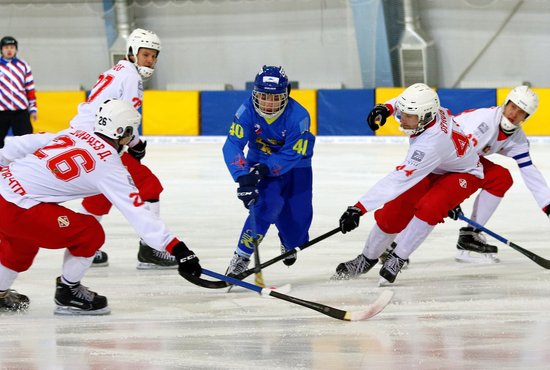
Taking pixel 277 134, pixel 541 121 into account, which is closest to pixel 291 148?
pixel 277 134

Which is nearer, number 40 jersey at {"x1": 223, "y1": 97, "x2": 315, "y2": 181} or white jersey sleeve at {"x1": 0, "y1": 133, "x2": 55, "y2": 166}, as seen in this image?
white jersey sleeve at {"x1": 0, "y1": 133, "x2": 55, "y2": 166}

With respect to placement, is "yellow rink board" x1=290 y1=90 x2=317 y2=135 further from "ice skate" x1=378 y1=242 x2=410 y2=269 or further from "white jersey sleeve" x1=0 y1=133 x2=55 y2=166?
"white jersey sleeve" x1=0 y1=133 x2=55 y2=166

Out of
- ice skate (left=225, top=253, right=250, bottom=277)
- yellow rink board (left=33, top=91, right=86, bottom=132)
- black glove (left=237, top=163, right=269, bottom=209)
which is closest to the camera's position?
black glove (left=237, top=163, right=269, bottom=209)

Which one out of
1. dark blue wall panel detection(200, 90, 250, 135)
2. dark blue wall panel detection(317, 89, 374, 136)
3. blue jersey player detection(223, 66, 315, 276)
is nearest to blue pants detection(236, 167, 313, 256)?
blue jersey player detection(223, 66, 315, 276)

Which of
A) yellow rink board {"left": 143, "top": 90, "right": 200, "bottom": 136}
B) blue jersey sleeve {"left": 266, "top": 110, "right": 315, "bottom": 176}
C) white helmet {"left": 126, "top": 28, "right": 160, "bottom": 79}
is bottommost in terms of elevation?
yellow rink board {"left": 143, "top": 90, "right": 200, "bottom": 136}

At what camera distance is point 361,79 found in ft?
53.1

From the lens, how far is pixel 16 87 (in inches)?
422

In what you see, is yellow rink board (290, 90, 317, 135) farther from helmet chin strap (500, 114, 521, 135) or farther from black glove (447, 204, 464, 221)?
black glove (447, 204, 464, 221)

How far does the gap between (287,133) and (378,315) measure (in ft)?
3.92

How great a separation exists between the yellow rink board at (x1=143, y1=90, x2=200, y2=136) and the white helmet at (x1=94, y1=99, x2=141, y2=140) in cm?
1112

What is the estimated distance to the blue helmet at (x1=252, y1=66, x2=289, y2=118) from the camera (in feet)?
16.2

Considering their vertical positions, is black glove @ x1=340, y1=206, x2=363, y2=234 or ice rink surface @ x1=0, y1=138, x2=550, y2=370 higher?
black glove @ x1=340, y1=206, x2=363, y2=234

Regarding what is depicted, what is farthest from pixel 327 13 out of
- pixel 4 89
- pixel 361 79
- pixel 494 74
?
pixel 4 89

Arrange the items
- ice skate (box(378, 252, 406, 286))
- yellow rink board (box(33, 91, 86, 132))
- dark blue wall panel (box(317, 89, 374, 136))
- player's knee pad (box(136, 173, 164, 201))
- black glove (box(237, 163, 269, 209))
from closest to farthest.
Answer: black glove (box(237, 163, 269, 209))
ice skate (box(378, 252, 406, 286))
player's knee pad (box(136, 173, 164, 201))
dark blue wall panel (box(317, 89, 374, 136))
yellow rink board (box(33, 91, 86, 132))
